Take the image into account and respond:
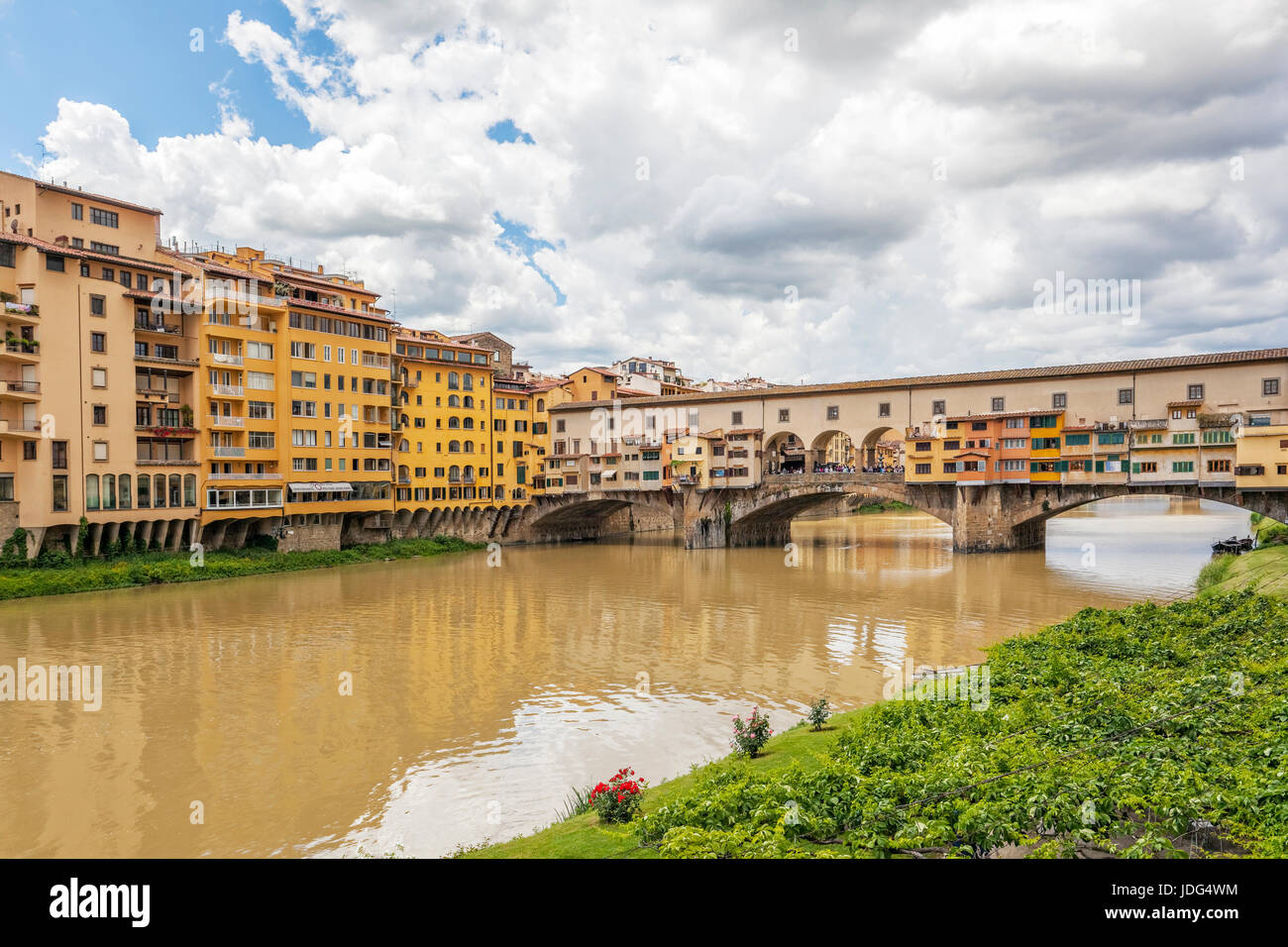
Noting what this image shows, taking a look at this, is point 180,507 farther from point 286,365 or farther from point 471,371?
point 471,371

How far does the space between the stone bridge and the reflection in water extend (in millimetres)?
3372

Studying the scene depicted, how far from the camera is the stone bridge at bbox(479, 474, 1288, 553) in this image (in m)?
49.2

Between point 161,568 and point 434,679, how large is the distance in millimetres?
25802

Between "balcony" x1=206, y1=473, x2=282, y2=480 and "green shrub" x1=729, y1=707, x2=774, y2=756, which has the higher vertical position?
"balcony" x1=206, y1=473, x2=282, y2=480

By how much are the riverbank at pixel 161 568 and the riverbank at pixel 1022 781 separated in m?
36.2

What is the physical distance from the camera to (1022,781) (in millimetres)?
9750

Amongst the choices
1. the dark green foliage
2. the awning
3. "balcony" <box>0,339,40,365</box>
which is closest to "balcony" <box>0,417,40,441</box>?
"balcony" <box>0,339,40,365</box>

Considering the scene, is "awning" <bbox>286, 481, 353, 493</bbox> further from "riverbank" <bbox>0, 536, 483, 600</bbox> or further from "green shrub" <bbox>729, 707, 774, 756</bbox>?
"green shrub" <bbox>729, 707, 774, 756</bbox>

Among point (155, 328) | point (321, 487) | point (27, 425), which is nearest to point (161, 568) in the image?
point (27, 425)

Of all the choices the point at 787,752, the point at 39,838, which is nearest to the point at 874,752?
the point at 787,752

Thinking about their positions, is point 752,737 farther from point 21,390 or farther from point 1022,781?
point 21,390
